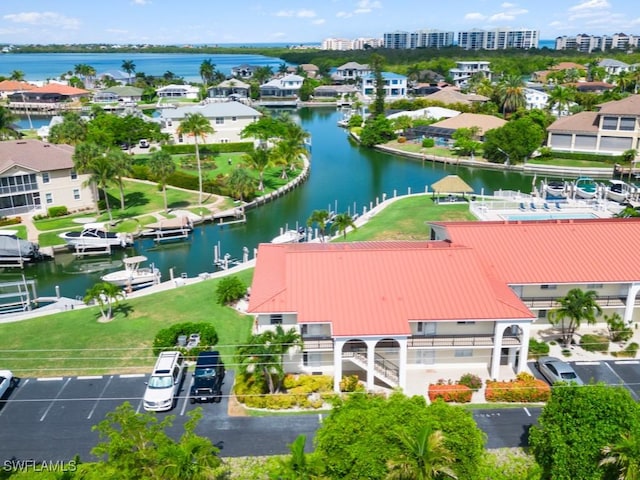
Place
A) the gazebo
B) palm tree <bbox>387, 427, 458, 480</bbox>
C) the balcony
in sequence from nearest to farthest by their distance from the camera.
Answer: palm tree <bbox>387, 427, 458, 480</bbox>, the balcony, the gazebo

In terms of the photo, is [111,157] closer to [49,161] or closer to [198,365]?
[49,161]

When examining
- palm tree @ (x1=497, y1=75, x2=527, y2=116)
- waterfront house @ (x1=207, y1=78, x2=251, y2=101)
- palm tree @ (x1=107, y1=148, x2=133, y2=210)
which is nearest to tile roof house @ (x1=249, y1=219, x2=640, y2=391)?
palm tree @ (x1=107, y1=148, x2=133, y2=210)

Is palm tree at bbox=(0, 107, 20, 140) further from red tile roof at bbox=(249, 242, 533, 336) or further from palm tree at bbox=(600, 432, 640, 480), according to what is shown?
palm tree at bbox=(600, 432, 640, 480)

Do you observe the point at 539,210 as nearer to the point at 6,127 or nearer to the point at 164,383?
the point at 164,383

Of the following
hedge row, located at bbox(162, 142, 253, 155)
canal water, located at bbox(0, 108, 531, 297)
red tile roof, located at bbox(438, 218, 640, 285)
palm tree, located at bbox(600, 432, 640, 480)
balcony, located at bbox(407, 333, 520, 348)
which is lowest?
canal water, located at bbox(0, 108, 531, 297)

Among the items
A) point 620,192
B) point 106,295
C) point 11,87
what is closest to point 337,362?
point 106,295

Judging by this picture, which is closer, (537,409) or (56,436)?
(56,436)

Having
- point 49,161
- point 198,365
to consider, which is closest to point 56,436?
point 198,365

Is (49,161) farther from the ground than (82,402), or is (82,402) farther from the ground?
(49,161)
